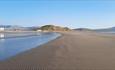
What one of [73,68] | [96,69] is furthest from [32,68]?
[96,69]

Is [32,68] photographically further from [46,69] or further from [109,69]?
[109,69]

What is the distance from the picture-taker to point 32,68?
883cm

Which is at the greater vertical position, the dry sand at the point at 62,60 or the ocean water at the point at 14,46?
the dry sand at the point at 62,60

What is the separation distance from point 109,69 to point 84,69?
999 mm

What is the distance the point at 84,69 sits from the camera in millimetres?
8797

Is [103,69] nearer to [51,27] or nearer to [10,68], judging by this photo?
[10,68]

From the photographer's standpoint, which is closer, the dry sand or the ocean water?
the dry sand

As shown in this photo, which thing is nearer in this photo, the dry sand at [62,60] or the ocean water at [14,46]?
the dry sand at [62,60]

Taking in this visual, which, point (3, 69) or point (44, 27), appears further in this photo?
point (44, 27)

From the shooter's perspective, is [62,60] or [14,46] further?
[14,46]

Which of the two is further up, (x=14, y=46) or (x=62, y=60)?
(x=62, y=60)

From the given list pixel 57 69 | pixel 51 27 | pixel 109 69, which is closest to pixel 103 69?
pixel 109 69

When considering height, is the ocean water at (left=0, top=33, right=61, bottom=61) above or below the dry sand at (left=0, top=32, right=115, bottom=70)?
below

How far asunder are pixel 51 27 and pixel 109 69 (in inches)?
7431
